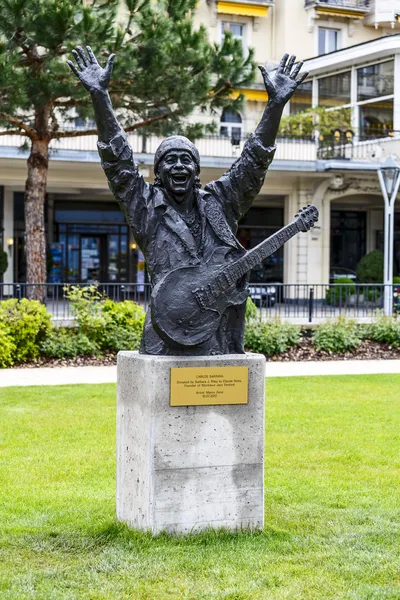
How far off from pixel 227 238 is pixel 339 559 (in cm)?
212

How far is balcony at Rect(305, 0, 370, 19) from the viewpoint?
32594 millimetres

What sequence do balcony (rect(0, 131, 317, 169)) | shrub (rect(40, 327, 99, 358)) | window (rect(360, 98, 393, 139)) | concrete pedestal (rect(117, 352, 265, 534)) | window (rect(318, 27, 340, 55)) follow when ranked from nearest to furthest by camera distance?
concrete pedestal (rect(117, 352, 265, 534)) → shrub (rect(40, 327, 99, 358)) → balcony (rect(0, 131, 317, 169)) → window (rect(360, 98, 393, 139)) → window (rect(318, 27, 340, 55))

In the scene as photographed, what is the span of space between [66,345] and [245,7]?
2044 centimetres

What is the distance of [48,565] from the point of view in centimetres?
534

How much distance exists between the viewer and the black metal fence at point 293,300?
58.2ft

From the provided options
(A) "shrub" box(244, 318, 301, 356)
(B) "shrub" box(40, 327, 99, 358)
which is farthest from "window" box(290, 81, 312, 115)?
(B) "shrub" box(40, 327, 99, 358)

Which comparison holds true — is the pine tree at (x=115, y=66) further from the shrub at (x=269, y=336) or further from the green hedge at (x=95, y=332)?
the shrub at (x=269, y=336)

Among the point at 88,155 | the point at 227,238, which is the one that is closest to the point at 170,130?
the point at 88,155

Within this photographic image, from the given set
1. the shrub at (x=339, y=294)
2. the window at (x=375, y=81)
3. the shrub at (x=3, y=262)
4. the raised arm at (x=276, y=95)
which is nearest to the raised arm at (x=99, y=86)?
the raised arm at (x=276, y=95)

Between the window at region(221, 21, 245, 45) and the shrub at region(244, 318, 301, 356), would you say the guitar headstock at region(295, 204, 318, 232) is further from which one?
the window at region(221, 21, 245, 45)

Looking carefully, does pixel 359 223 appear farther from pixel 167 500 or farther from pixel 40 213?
pixel 167 500

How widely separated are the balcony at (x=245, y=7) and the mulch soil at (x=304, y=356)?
1788 cm

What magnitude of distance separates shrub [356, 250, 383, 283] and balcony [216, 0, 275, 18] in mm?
9780

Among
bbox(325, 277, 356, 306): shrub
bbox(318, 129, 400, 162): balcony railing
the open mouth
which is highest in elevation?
bbox(318, 129, 400, 162): balcony railing
